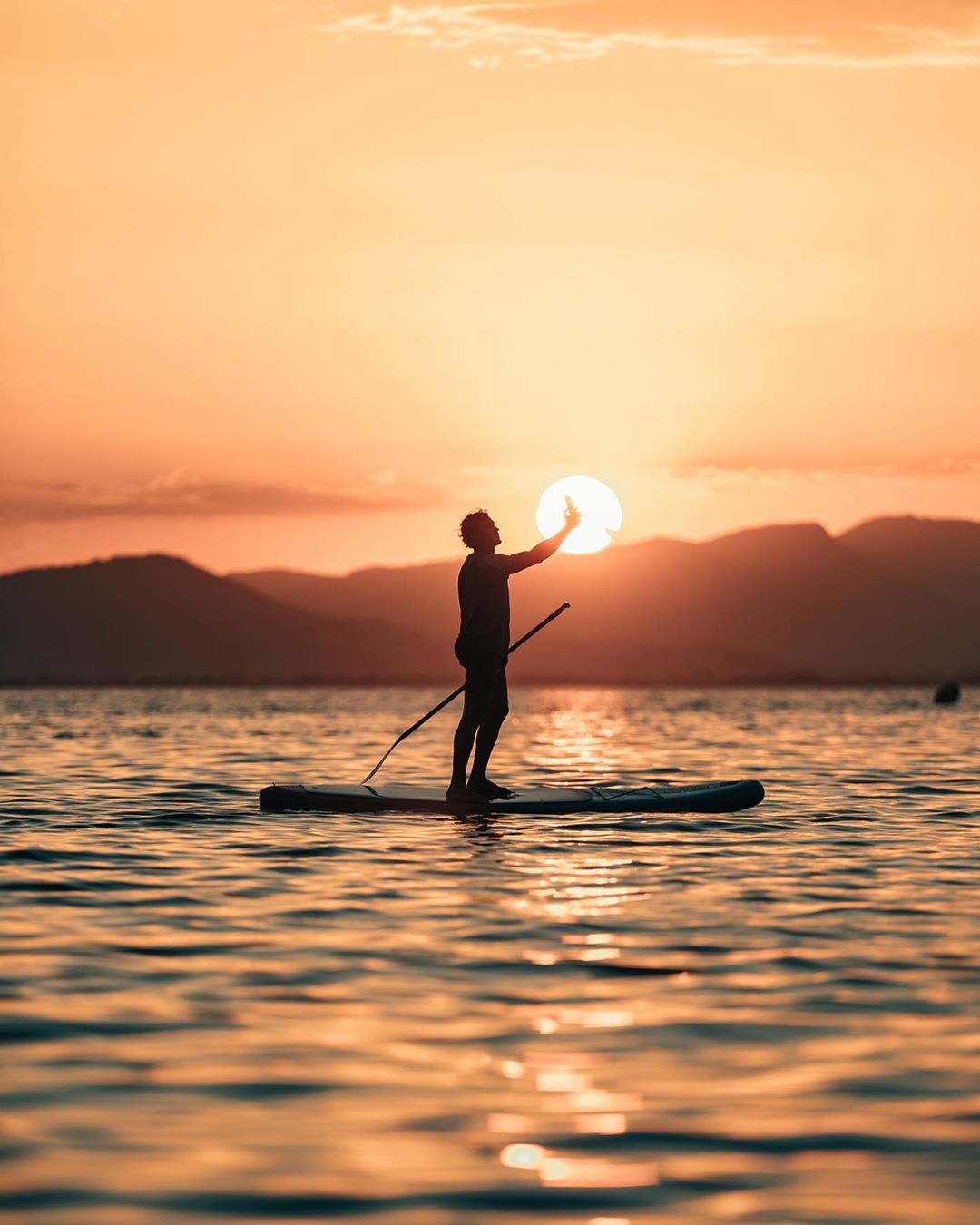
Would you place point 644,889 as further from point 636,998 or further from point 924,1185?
point 924,1185

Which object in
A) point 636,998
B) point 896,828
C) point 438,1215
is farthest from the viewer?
point 896,828

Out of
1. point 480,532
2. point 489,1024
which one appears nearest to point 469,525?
point 480,532

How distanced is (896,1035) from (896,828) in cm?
1034

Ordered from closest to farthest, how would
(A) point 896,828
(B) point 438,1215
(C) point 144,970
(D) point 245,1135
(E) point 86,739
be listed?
(B) point 438,1215, (D) point 245,1135, (C) point 144,970, (A) point 896,828, (E) point 86,739

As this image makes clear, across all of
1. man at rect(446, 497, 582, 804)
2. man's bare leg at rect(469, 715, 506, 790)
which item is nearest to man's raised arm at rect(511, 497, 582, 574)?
man at rect(446, 497, 582, 804)

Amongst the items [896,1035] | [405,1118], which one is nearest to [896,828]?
[896,1035]

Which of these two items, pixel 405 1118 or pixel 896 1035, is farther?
pixel 896 1035

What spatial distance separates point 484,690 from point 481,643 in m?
0.46

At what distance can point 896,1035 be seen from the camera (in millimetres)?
8125

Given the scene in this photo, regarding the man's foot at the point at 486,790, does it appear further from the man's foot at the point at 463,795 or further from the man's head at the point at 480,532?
the man's head at the point at 480,532

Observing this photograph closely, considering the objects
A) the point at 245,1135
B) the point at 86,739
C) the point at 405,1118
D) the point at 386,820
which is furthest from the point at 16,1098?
the point at 86,739

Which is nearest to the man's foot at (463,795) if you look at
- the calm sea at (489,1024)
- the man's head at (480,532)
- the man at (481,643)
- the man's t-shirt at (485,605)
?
the man at (481,643)

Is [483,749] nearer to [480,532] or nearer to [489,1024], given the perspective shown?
[480,532]

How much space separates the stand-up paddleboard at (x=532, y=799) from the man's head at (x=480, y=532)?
2.56 m
